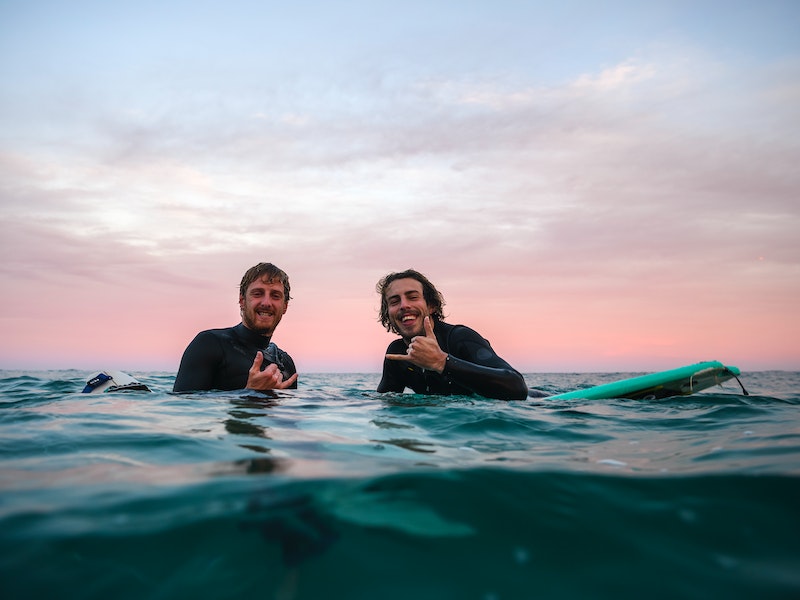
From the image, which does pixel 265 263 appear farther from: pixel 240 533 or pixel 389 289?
pixel 240 533

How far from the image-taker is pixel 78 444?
2.92 meters

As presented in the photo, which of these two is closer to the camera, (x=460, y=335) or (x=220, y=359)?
(x=220, y=359)

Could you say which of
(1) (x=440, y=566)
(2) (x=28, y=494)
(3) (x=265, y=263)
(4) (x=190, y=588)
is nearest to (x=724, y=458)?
(1) (x=440, y=566)

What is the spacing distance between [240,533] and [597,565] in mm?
1100

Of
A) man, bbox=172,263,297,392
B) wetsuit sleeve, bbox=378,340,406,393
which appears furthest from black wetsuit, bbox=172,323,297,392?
wetsuit sleeve, bbox=378,340,406,393

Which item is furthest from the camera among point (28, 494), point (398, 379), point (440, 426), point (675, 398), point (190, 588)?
point (398, 379)

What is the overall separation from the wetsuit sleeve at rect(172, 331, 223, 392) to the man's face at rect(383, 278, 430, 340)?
7.66ft

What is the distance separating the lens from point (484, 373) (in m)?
5.38

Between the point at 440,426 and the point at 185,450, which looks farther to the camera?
the point at 440,426

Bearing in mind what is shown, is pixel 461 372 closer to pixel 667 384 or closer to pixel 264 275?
pixel 264 275

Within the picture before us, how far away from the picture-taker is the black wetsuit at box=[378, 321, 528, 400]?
540cm

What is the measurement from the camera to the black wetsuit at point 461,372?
17.7 ft

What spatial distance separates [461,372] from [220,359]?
9.94 feet

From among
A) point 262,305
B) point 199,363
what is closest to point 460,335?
point 262,305
